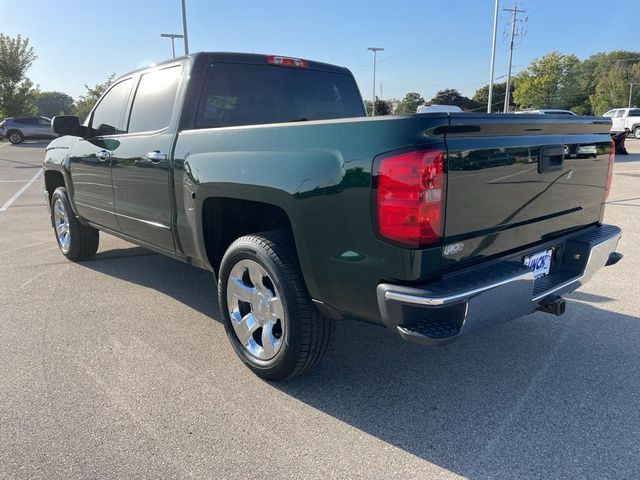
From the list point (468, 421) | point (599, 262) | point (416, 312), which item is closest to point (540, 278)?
point (599, 262)

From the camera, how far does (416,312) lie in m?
2.20

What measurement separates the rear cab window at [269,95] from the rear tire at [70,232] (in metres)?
2.56

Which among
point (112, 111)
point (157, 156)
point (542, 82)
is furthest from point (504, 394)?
point (542, 82)

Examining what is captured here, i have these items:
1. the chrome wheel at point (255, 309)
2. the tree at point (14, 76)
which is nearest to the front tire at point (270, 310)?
the chrome wheel at point (255, 309)

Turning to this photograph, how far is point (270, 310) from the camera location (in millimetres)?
2932

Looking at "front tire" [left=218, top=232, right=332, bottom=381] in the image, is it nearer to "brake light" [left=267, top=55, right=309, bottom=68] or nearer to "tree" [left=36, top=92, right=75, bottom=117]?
"brake light" [left=267, top=55, right=309, bottom=68]

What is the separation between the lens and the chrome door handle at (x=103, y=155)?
14.1 feet

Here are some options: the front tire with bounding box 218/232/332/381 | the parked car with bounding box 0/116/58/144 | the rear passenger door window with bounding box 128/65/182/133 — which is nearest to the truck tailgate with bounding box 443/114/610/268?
the front tire with bounding box 218/232/332/381

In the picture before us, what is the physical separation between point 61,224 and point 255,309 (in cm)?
388

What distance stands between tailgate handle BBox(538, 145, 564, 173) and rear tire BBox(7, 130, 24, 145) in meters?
34.7

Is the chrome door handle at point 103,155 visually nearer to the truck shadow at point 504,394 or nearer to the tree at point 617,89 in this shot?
the truck shadow at point 504,394

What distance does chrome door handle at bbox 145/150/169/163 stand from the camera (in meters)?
3.52

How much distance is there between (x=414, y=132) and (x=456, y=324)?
0.86 metres

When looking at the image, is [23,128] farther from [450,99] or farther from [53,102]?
[53,102]
